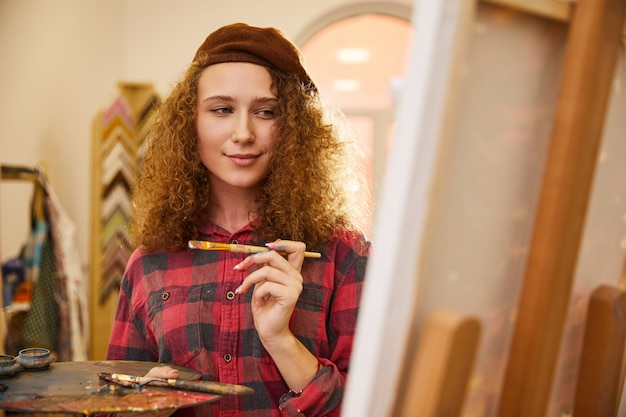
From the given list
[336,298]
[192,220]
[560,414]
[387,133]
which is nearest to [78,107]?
[387,133]

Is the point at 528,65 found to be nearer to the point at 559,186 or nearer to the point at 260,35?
the point at 559,186

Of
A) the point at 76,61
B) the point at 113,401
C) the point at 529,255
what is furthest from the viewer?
the point at 76,61

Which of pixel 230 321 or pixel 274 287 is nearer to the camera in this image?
pixel 274 287

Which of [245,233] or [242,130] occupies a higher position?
[242,130]

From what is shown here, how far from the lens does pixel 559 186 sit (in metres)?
0.65

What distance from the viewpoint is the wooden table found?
794 mm

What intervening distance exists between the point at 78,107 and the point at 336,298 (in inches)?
102

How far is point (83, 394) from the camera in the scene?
0.85 m

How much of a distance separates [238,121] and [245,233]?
0.75 feet

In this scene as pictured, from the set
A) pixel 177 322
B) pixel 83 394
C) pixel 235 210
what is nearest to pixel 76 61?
pixel 235 210

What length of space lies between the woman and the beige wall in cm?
160

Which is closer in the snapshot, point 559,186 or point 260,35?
point 559,186

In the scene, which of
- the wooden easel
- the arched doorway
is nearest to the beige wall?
the arched doorway

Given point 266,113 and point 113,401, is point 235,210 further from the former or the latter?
point 113,401
